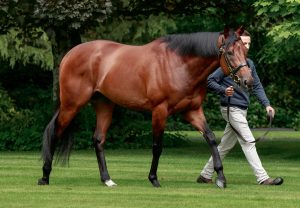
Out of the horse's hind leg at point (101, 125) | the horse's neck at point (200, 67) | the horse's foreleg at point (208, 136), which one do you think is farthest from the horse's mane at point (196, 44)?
the horse's hind leg at point (101, 125)

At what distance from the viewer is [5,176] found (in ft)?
58.9

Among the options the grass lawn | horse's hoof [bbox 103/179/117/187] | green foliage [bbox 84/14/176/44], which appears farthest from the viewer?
green foliage [bbox 84/14/176/44]

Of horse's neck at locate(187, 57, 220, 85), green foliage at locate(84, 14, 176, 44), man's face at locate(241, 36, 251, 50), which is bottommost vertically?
green foliage at locate(84, 14, 176, 44)

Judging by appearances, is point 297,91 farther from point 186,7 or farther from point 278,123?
point 186,7

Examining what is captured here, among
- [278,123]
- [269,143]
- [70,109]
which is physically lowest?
[278,123]

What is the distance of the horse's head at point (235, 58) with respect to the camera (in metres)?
15.5

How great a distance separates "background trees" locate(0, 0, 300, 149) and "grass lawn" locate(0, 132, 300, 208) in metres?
3.10

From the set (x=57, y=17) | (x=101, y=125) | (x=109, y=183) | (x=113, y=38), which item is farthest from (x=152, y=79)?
(x=113, y=38)

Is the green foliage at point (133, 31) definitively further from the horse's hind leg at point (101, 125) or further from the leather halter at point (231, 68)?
the leather halter at point (231, 68)

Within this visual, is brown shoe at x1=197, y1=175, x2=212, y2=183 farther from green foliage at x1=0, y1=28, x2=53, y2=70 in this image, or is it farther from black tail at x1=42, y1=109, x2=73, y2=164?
green foliage at x1=0, y1=28, x2=53, y2=70

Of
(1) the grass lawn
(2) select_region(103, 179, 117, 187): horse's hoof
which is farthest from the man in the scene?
(2) select_region(103, 179, 117, 187): horse's hoof

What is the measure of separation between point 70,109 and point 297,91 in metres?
28.3

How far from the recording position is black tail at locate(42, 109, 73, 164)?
16922mm

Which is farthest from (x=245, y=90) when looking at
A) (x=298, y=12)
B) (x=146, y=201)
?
(x=298, y=12)
